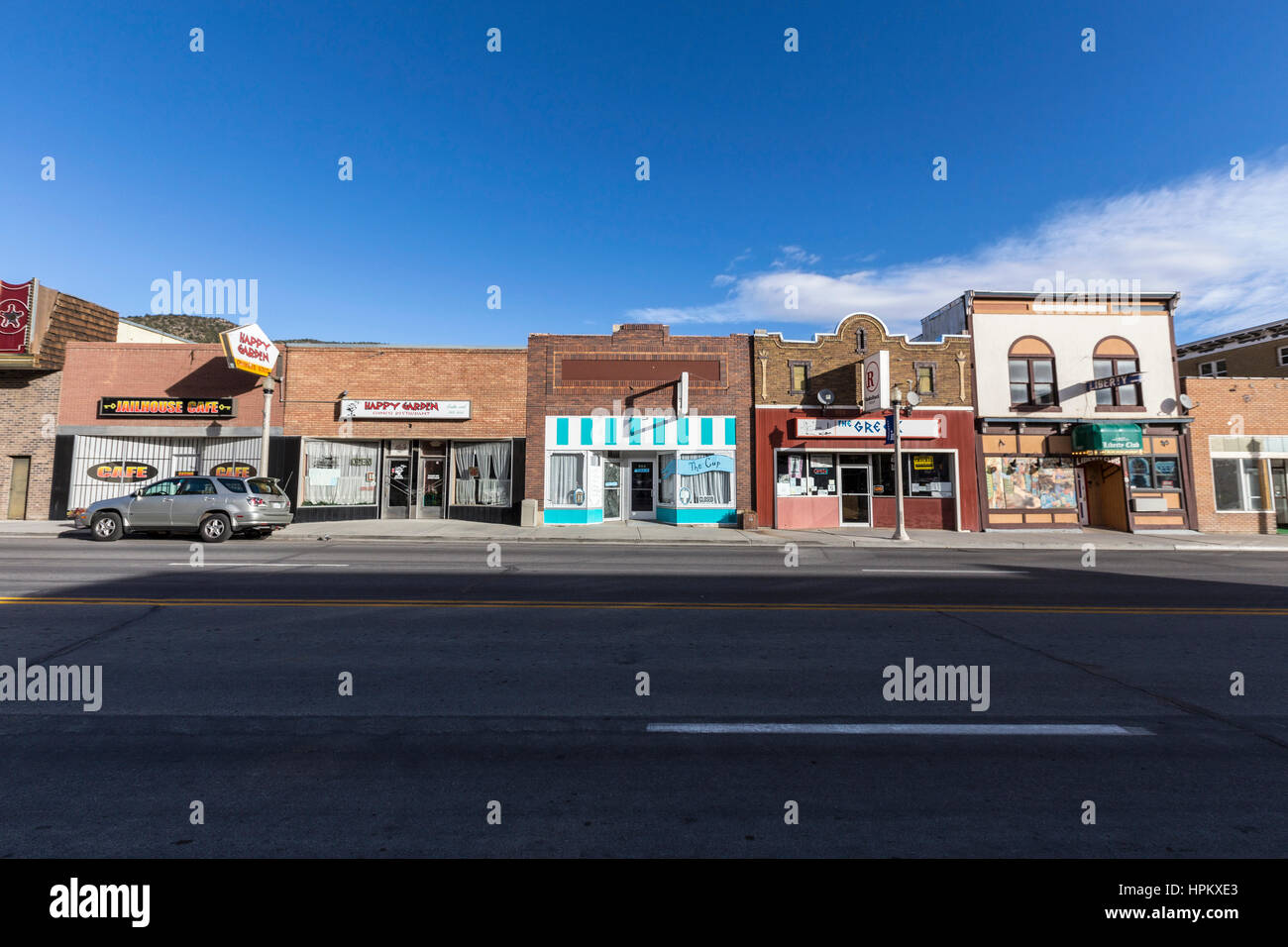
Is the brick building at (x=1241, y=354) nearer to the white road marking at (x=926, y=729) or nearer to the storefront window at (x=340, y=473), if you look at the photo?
the white road marking at (x=926, y=729)

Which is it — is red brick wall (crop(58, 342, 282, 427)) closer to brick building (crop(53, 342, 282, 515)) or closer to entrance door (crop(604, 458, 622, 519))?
brick building (crop(53, 342, 282, 515))

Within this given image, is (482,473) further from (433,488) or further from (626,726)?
(626,726)

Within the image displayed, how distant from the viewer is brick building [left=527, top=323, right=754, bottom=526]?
2284 cm

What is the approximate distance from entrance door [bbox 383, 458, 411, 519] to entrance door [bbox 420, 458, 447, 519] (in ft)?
1.94

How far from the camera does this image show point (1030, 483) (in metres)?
23.1

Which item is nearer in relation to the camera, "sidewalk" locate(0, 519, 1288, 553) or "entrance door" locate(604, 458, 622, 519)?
"sidewalk" locate(0, 519, 1288, 553)

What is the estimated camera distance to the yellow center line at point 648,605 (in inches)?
306

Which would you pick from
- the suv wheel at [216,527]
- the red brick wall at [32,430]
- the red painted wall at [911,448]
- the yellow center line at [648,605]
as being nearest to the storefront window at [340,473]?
the suv wheel at [216,527]

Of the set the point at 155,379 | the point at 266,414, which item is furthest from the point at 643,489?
the point at 155,379

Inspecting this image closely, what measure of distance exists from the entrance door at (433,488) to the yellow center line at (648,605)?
52.5 ft

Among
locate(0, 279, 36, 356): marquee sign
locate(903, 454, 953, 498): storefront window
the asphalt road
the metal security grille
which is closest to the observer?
the asphalt road

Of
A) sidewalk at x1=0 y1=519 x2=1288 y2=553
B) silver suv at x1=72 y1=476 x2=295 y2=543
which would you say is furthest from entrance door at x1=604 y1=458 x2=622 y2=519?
silver suv at x1=72 y1=476 x2=295 y2=543

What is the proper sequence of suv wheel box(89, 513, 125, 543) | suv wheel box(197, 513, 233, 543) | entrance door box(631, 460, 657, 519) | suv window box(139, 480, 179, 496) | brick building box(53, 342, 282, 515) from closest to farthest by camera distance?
suv wheel box(197, 513, 233, 543) → suv wheel box(89, 513, 125, 543) → suv window box(139, 480, 179, 496) → brick building box(53, 342, 282, 515) → entrance door box(631, 460, 657, 519)
